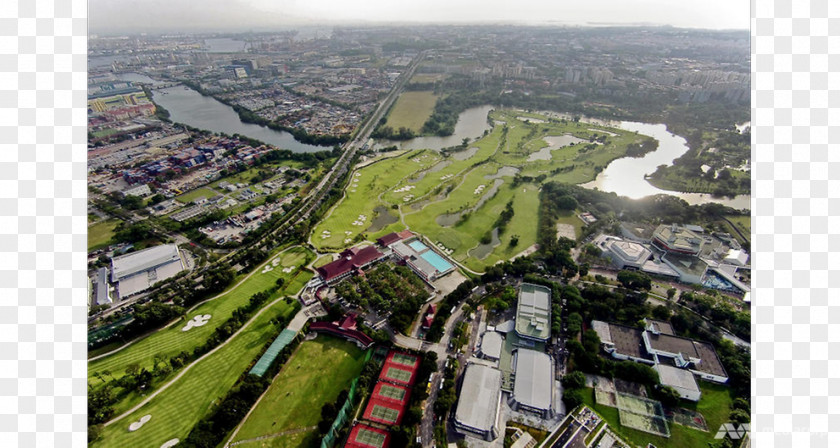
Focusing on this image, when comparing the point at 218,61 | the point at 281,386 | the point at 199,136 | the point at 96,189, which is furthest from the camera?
the point at 218,61

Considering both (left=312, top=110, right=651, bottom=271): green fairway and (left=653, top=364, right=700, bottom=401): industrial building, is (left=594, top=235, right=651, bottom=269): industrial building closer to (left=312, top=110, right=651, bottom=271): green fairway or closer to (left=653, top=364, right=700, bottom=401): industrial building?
(left=312, top=110, right=651, bottom=271): green fairway

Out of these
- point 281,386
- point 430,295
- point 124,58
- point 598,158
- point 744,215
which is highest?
point 124,58

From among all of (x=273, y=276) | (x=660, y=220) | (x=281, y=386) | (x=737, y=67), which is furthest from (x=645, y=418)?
(x=737, y=67)

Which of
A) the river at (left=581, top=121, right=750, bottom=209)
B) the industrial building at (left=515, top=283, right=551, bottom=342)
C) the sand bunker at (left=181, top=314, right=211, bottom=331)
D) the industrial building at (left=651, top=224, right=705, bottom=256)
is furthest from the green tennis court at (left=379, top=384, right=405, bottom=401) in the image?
the river at (left=581, top=121, right=750, bottom=209)

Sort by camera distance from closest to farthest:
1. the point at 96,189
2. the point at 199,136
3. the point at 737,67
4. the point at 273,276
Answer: the point at 273,276
the point at 96,189
the point at 199,136
the point at 737,67

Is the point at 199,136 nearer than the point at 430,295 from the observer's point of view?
No

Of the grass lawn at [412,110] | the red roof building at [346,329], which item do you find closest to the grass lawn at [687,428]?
the red roof building at [346,329]

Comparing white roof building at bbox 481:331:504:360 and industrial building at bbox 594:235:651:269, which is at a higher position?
industrial building at bbox 594:235:651:269

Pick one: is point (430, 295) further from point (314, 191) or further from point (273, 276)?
point (314, 191)
